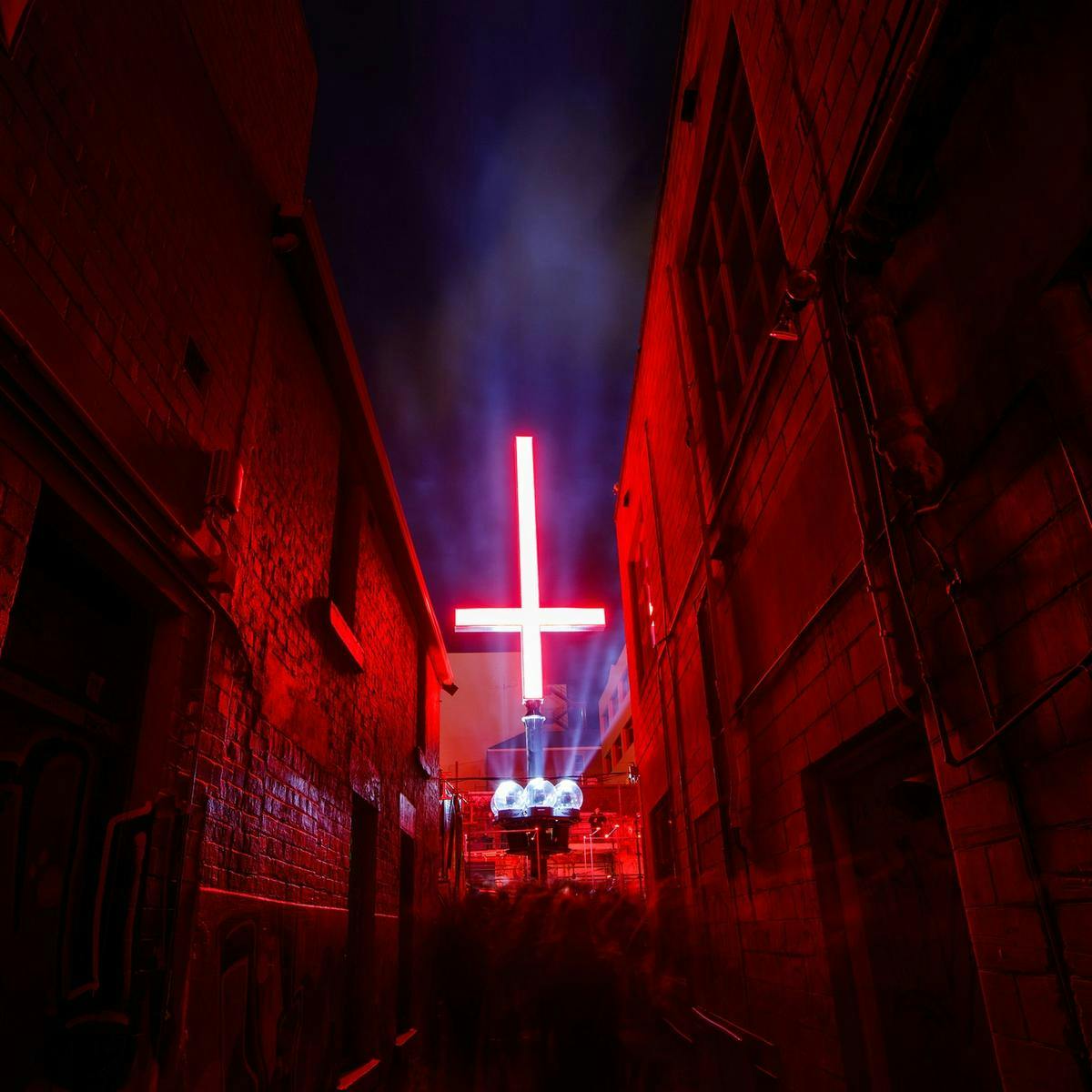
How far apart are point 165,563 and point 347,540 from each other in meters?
3.74

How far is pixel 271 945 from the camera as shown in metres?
4.53

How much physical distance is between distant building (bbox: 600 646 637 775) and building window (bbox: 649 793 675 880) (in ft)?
54.1

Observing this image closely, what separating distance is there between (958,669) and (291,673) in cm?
404

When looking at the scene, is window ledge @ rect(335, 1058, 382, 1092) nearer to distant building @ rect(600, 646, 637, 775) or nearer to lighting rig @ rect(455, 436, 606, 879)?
lighting rig @ rect(455, 436, 606, 879)

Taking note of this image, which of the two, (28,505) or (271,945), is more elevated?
(28,505)

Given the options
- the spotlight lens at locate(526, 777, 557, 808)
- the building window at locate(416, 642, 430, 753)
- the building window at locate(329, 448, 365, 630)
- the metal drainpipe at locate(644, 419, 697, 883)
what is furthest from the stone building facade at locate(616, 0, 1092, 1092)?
the spotlight lens at locate(526, 777, 557, 808)

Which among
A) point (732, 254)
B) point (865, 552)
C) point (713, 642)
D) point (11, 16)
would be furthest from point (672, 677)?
Result: point (11, 16)

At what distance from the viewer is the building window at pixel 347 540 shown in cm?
687

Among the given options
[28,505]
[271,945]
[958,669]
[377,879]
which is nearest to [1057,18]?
[958,669]

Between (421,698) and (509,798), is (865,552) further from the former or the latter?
(509,798)

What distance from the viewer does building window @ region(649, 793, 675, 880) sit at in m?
8.76

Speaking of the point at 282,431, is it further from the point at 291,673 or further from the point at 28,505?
the point at 28,505

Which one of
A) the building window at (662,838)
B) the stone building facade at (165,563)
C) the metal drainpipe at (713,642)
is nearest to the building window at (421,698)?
the building window at (662,838)

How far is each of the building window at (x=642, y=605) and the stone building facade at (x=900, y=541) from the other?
3.70m
